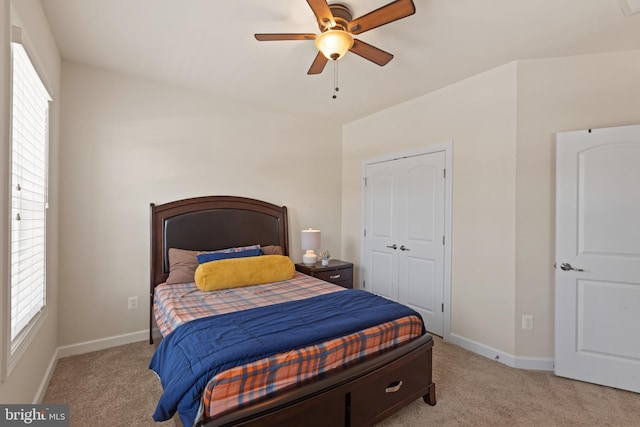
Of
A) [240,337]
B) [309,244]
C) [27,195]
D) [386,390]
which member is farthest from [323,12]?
[309,244]

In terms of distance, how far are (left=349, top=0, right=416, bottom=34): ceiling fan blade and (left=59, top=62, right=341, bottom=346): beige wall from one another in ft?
6.98

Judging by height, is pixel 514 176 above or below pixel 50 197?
above

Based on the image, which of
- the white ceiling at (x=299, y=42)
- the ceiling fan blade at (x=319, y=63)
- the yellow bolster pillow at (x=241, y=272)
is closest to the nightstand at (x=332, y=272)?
the yellow bolster pillow at (x=241, y=272)

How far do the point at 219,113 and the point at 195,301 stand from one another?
2.13 metres

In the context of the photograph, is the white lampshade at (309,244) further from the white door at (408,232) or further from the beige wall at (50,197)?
the beige wall at (50,197)

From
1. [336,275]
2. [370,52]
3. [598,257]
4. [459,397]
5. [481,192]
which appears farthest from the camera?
[336,275]

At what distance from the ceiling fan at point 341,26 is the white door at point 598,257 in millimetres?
1780

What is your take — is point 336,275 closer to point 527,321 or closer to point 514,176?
point 527,321

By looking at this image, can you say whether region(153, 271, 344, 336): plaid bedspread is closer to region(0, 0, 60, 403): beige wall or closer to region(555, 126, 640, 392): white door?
region(0, 0, 60, 403): beige wall

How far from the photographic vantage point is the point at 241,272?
108 inches

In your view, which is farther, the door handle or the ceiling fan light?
the door handle

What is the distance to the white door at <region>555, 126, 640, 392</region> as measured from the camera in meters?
2.26

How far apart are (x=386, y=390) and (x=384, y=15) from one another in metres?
2.15

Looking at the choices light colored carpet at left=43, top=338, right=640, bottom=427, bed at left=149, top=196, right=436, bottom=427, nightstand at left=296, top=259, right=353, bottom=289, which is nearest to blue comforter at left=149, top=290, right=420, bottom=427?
bed at left=149, top=196, right=436, bottom=427
